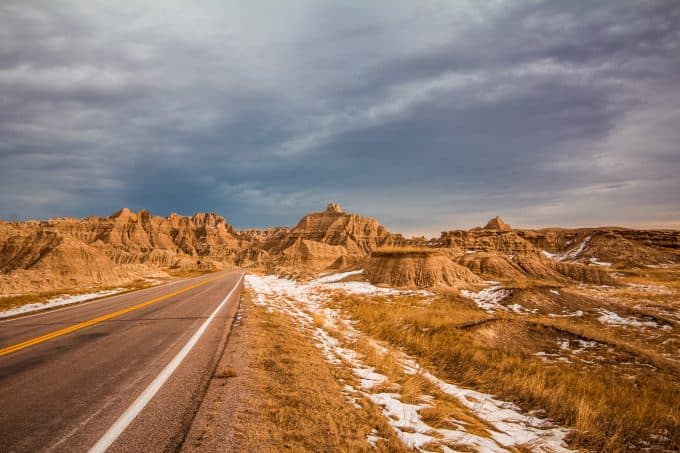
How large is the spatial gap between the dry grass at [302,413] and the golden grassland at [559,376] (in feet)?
10.8

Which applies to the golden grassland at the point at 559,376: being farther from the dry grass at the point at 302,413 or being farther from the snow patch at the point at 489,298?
the snow patch at the point at 489,298

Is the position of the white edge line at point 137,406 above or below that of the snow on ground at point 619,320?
above

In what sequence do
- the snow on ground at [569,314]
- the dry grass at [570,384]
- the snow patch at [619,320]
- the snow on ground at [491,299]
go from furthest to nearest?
the snow on ground at [491,299]
the snow on ground at [569,314]
the snow patch at [619,320]
the dry grass at [570,384]

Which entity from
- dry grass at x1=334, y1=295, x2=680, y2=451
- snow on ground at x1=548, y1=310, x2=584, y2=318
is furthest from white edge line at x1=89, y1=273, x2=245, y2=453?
snow on ground at x1=548, y1=310, x2=584, y2=318

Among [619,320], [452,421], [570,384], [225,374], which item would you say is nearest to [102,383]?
[225,374]

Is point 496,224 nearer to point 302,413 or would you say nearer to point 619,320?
point 619,320

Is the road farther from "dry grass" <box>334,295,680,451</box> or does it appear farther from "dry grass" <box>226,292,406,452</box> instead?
"dry grass" <box>334,295,680,451</box>

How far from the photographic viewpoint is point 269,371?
6.56m

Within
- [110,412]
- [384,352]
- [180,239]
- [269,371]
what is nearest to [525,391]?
[384,352]

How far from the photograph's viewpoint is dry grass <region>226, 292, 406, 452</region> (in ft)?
12.9

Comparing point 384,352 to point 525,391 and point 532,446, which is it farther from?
point 532,446

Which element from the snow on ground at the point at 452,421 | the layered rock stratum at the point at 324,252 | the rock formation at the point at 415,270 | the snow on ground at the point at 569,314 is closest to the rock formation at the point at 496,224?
the layered rock stratum at the point at 324,252

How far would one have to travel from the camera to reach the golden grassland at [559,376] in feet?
18.5

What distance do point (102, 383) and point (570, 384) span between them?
10418 millimetres
